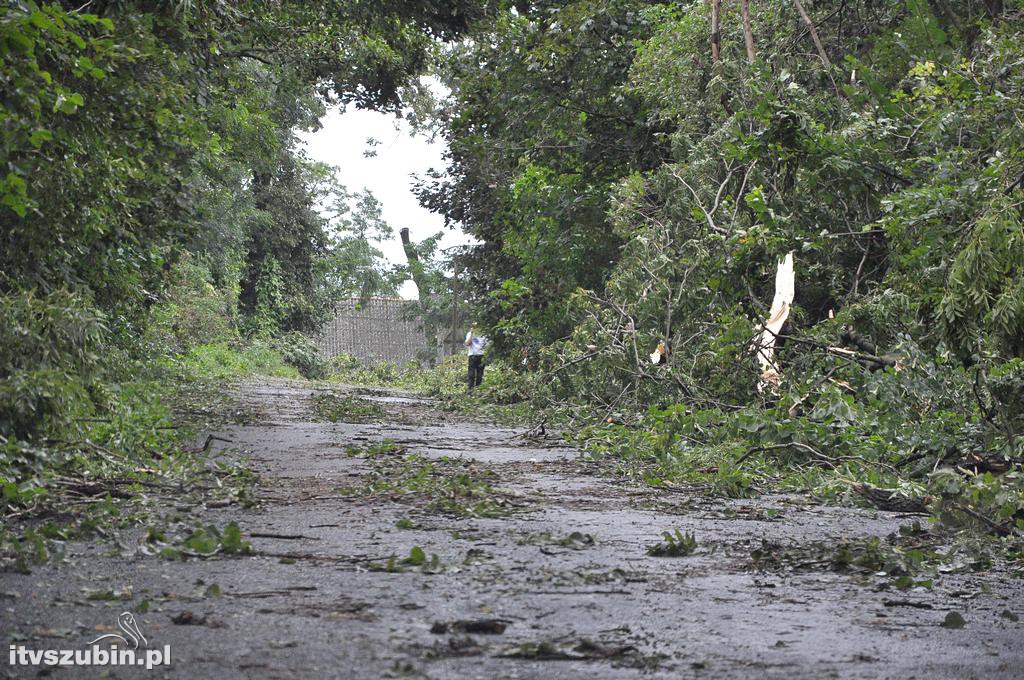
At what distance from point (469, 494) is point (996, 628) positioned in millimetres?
3498

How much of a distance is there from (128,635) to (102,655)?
188mm

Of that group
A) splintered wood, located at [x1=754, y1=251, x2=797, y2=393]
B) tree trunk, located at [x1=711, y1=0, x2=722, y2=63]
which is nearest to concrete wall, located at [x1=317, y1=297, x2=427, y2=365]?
tree trunk, located at [x1=711, y1=0, x2=722, y2=63]

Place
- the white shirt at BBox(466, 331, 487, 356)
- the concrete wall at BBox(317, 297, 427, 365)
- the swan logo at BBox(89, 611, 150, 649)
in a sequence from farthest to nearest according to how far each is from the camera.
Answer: the concrete wall at BBox(317, 297, 427, 365)
the white shirt at BBox(466, 331, 487, 356)
the swan logo at BBox(89, 611, 150, 649)

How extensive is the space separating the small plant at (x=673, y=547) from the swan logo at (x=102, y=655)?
7.95 ft

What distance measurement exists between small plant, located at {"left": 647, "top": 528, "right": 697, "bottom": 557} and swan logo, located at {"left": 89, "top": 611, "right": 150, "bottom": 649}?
2.33 m

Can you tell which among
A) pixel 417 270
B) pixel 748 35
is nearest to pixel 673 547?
pixel 748 35

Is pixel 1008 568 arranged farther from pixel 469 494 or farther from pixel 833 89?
pixel 833 89

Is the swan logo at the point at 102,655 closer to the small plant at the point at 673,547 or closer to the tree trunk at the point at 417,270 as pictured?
the small plant at the point at 673,547

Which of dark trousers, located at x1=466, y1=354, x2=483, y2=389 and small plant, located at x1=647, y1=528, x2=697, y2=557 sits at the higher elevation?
dark trousers, located at x1=466, y1=354, x2=483, y2=389

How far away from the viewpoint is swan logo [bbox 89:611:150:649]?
114 inches

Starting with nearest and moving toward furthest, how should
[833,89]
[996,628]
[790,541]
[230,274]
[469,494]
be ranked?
[996,628] → [790,541] → [469,494] → [833,89] → [230,274]

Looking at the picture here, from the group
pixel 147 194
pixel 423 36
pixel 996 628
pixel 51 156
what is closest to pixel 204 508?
pixel 51 156

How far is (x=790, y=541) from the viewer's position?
514cm

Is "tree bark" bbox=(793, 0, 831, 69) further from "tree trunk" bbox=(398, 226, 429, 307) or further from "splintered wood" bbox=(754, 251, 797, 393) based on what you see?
"tree trunk" bbox=(398, 226, 429, 307)
